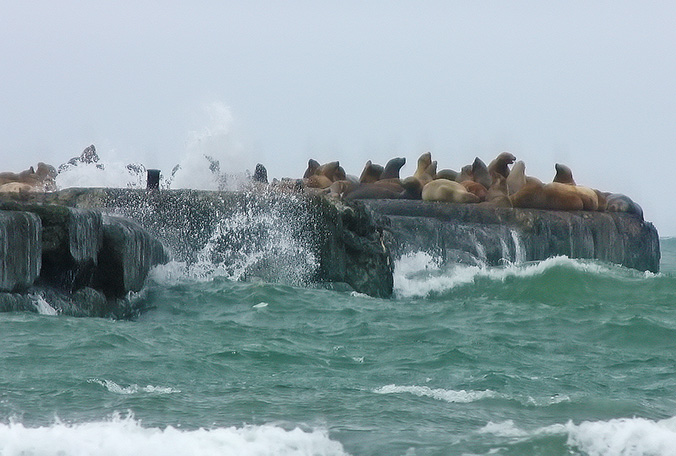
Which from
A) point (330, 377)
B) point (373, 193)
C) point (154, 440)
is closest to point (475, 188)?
point (373, 193)

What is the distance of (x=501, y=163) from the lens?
30.3m

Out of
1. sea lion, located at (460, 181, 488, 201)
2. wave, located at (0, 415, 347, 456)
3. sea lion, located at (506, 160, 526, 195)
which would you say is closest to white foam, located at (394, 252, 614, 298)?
sea lion, located at (460, 181, 488, 201)

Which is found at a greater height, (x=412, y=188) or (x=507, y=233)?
(x=412, y=188)

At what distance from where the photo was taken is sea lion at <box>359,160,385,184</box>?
98.9ft

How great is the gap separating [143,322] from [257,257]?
4.87 meters

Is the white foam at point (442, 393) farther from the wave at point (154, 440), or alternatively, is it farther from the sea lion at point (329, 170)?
the sea lion at point (329, 170)

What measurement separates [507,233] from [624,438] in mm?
16862

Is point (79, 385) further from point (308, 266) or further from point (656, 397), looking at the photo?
point (308, 266)

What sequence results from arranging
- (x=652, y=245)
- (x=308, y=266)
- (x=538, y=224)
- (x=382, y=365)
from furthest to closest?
(x=652, y=245) < (x=538, y=224) < (x=308, y=266) < (x=382, y=365)

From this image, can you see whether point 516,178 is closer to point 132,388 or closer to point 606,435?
point 132,388

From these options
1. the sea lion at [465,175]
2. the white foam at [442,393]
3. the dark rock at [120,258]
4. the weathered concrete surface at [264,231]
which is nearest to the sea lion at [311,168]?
the sea lion at [465,175]

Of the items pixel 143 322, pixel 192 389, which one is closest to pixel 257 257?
pixel 143 322

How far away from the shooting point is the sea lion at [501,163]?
99.3 ft

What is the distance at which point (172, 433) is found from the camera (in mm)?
6914
